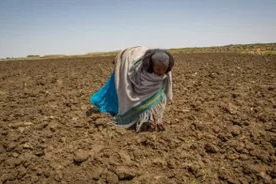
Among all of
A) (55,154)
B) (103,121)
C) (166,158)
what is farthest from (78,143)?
(166,158)

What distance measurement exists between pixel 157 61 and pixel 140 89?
0.54 m

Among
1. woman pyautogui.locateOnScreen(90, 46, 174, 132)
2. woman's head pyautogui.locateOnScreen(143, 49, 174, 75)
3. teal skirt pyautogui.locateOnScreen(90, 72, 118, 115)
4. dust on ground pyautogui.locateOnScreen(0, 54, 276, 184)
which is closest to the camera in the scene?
dust on ground pyautogui.locateOnScreen(0, 54, 276, 184)

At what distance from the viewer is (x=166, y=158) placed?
3648mm

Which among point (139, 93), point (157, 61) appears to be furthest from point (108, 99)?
point (157, 61)

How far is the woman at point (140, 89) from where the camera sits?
4348 mm

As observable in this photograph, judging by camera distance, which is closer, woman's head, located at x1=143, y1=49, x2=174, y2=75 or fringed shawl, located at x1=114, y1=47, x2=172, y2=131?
woman's head, located at x1=143, y1=49, x2=174, y2=75

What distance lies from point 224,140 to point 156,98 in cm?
107

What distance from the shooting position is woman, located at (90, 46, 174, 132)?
4348 mm

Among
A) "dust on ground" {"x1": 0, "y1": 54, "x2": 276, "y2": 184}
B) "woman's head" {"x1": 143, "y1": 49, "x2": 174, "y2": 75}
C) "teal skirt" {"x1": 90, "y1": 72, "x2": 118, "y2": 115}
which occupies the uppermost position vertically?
Result: "woman's head" {"x1": 143, "y1": 49, "x2": 174, "y2": 75}

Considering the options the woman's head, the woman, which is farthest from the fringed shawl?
the woman's head

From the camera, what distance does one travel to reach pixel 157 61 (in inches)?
162

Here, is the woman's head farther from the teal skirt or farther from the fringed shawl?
the teal skirt

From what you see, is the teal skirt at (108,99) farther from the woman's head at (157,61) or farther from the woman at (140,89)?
the woman's head at (157,61)

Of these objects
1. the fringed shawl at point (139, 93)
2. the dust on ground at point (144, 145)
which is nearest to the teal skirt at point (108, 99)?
the dust on ground at point (144, 145)
